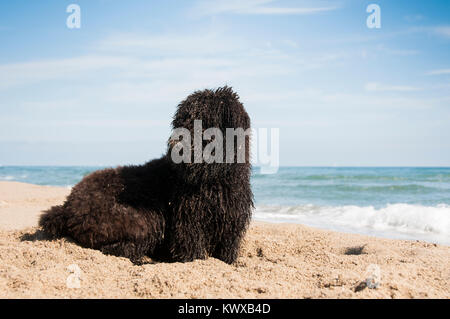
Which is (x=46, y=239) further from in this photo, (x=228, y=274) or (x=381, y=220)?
(x=381, y=220)

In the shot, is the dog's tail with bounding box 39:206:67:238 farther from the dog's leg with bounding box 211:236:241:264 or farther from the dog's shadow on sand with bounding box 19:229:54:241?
the dog's leg with bounding box 211:236:241:264

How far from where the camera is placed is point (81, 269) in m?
3.46

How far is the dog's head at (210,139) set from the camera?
12.7ft

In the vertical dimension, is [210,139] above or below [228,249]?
above

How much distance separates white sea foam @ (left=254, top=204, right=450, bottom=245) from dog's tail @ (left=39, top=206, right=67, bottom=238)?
19.0 ft

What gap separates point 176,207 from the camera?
4.11 m

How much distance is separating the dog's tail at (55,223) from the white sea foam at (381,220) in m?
5.78

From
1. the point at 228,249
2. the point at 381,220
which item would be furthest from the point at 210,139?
the point at 381,220

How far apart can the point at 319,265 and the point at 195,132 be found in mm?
1944

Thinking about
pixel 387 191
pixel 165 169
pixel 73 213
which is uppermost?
pixel 165 169

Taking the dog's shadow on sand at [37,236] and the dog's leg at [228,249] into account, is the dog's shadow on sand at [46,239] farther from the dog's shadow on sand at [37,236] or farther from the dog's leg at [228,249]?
the dog's leg at [228,249]

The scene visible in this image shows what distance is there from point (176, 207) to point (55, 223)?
1327 mm
